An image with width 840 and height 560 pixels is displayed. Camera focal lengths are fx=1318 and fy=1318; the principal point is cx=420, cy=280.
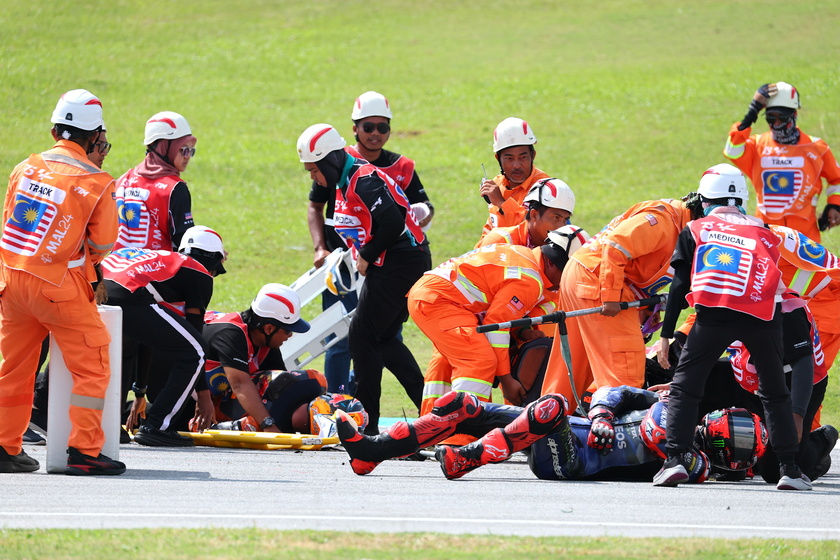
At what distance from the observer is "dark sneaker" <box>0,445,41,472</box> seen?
7.00 meters

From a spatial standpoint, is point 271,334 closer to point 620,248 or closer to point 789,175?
point 620,248

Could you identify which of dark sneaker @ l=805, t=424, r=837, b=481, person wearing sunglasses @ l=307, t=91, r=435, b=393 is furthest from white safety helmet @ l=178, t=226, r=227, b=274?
dark sneaker @ l=805, t=424, r=837, b=481

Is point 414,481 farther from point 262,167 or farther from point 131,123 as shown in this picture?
point 131,123

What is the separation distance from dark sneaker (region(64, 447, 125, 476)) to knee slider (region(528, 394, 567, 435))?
2.23 metres

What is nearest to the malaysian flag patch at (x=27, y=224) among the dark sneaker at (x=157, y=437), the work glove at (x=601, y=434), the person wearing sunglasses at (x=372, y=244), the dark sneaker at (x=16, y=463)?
the dark sneaker at (x=16, y=463)

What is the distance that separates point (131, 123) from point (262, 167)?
350cm

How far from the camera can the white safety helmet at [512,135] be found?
32.4 ft

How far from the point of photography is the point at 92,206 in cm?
692

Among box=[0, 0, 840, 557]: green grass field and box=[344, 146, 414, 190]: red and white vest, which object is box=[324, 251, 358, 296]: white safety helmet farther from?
box=[0, 0, 840, 557]: green grass field

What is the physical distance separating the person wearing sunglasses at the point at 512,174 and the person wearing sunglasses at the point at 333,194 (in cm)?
66

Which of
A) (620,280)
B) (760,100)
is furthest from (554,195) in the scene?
(760,100)

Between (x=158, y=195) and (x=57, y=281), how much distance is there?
250cm

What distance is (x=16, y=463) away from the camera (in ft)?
23.1

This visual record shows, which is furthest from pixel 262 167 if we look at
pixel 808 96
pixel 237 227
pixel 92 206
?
pixel 92 206
